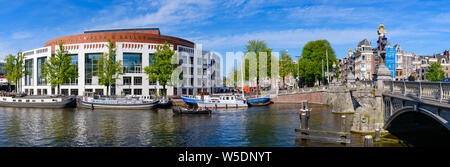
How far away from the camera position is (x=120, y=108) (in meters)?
51.5

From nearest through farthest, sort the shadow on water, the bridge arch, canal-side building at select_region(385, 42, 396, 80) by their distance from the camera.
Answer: the bridge arch, the shadow on water, canal-side building at select_region(385, 42, 396, 80)

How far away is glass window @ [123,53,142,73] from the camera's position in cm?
7381

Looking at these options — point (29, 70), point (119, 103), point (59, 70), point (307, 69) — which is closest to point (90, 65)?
point (59, 70)

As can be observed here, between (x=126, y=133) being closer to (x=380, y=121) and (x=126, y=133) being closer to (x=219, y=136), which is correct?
(x=219, y=136)

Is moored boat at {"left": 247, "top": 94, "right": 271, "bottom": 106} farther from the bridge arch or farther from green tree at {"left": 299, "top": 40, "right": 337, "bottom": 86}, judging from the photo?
the bridge arch

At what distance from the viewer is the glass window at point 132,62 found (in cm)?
7381

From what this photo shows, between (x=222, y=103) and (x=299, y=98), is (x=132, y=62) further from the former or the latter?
(x=299, y=98)

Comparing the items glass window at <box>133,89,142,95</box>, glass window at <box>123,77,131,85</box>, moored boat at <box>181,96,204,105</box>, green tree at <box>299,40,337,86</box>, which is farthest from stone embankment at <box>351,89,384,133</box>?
glass window at <box>123,77,131,85</box>

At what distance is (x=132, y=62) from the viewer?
243 ft

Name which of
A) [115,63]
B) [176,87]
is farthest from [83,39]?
[176,87]

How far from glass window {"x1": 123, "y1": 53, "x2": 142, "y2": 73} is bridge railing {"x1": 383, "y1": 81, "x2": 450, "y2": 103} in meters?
64.7

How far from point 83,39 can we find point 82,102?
28.6 m

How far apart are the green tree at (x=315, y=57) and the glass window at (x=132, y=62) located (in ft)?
142

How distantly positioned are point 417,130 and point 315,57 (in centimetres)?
5395
